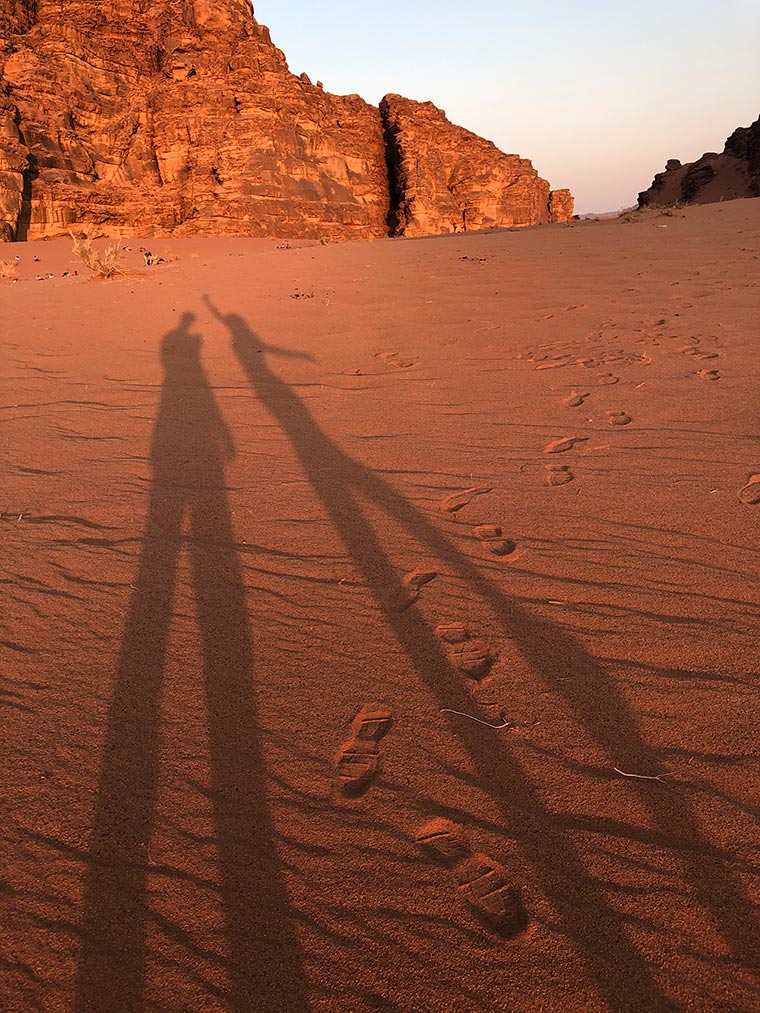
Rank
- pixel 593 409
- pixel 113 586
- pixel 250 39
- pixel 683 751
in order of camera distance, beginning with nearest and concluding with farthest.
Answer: pixel 683 751
pixel 113 586
pixel 593 409
pixel 250 39

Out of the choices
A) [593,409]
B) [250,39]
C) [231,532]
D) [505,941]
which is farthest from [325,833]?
[250,39]

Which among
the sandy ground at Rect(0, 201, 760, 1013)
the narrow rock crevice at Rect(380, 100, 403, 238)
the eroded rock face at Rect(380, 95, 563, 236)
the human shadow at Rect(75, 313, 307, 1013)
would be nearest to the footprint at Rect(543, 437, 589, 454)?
the sandy ground at Rect(0, 201, 760, 1013)

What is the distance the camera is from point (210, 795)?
139cm

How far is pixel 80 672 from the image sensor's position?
178 centimetres

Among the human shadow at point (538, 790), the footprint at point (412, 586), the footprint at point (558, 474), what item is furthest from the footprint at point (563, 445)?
the footprint at point (412, 586)

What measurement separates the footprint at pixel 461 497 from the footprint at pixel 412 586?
1.76 feet

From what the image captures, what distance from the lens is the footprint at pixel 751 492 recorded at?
2.52 meters

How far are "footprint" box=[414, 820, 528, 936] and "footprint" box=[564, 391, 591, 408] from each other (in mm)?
3078

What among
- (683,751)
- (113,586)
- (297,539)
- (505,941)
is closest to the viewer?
(505,941)

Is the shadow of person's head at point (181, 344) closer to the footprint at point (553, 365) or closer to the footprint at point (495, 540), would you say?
the footprint at point (553, 365)

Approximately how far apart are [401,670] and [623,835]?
28.1 inches

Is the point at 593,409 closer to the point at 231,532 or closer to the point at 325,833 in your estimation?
the point at 231,532

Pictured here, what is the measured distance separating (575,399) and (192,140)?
A: 26.2 metres

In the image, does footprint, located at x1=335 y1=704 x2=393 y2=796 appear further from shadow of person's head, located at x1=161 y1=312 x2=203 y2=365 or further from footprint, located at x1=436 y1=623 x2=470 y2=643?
shadow of person's head, located at x1=161 y1=312 x2=203 y2=365
